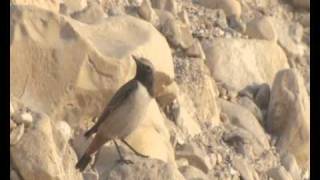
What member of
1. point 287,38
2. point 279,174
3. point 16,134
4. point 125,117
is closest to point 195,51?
point 279,174

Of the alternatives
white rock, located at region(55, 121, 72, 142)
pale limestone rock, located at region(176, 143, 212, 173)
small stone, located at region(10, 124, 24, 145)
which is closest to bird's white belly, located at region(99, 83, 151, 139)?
small stone, located at region(10, 124, 24, 145)

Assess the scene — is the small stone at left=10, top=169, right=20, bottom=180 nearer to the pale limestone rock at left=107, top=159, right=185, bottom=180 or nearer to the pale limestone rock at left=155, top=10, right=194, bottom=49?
the pale limestone rock at left=107, top=159, right=185, bottom=180

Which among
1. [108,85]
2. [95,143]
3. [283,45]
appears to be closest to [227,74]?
[283,45]

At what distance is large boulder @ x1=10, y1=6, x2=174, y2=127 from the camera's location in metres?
9.91

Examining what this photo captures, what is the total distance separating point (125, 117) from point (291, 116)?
495cm

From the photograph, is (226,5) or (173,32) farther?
(226,5)

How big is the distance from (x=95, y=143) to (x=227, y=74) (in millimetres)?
5642

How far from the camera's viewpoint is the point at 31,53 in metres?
9.98

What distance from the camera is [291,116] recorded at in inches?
526

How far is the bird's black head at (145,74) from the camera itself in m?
9.11

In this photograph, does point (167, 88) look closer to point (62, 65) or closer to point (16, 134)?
point (62, 65)

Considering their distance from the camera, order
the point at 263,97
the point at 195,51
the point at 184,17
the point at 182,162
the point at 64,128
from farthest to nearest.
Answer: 1. the point at 184,17
2. the point at 263,97
3. the point at 195,51
4. the point at 182,162
5. the point at 64,128

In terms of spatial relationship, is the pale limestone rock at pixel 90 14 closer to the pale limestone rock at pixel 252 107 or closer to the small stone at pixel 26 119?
the pale limestone rock at pixel 252 107

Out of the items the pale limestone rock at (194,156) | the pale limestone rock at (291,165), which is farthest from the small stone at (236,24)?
the pale limestone rock at (194,156)
